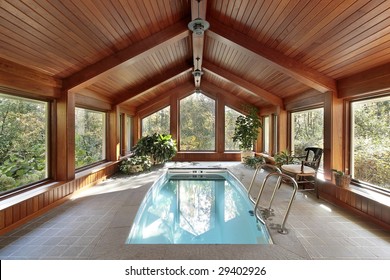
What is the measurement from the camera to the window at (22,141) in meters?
3.01

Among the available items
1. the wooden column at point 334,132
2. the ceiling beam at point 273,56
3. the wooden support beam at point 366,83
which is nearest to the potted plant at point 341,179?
the wooden column at point 334,132

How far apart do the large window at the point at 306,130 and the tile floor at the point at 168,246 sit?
1.98m

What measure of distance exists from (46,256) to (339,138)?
4864 millimetres

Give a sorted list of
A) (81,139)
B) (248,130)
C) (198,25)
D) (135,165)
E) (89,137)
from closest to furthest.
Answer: (198,25) < (81,139) < (89,137) < (135,165) < (248,130)

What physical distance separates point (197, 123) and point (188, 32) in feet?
15.8

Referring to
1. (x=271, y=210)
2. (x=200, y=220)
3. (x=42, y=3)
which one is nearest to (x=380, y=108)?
(x=271, y=210)

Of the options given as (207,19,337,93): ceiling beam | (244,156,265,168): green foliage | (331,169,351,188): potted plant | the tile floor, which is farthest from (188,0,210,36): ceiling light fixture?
(244,156,265,168): green foliage

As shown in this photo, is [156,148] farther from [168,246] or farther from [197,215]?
[168,246]

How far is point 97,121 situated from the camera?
19.1ft

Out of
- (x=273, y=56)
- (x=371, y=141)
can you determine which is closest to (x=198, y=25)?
(x=273, y=56)

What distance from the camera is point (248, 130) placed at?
7609mm

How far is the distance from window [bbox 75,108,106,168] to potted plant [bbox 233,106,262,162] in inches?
184

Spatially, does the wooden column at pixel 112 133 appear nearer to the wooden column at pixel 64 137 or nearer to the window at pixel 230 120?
the wooden column at pixel 64 137
